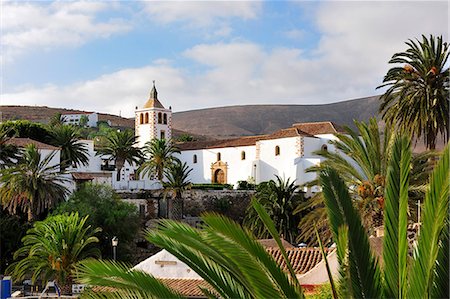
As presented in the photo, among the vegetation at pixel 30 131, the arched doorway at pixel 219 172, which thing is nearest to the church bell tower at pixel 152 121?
the arched doorway at pixel 219 172

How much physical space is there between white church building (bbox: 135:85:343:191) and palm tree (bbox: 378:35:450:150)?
27.8m

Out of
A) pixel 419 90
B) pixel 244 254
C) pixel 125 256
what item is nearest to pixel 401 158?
pixel 244 254

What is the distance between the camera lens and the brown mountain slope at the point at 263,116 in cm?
15925

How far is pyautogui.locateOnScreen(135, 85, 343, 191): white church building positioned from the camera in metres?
54.1

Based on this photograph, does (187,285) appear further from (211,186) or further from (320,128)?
(320,128)

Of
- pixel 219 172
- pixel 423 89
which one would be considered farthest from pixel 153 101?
pixel 423 89

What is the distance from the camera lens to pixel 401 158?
572 centimetres

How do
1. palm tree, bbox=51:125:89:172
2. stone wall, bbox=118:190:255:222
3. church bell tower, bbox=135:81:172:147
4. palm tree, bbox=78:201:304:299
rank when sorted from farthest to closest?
church bell tower, bbox=135:81:172:147, stone wall, bbox=118:190:255:222, palm tree, bbox=51:125:89:172, palm tree, bbox=78:201:304:299

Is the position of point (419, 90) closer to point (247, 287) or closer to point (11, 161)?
point (247, 287)

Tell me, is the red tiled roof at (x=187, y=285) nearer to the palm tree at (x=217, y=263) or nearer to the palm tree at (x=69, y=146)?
the palm tree at (x=217, y=263)

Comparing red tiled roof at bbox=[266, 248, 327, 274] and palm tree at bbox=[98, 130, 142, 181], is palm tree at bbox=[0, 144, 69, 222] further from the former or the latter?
red tiled roof at bbox=[266, 248, 327, 274]

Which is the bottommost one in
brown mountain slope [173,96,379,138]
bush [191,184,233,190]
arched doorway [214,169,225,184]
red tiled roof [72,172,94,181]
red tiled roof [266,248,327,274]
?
red tiled roof [266,248,327,274]

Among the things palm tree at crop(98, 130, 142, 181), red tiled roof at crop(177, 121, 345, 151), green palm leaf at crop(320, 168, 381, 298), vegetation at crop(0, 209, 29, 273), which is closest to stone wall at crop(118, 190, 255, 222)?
palm tree at crop(98, 130, 142, 181)

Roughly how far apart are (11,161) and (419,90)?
2383cm
